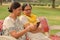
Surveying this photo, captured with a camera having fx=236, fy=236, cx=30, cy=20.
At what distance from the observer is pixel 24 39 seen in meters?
4.52

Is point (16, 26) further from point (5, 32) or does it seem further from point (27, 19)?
point (27, 19)

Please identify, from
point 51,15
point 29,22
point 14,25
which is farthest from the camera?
point 51,15

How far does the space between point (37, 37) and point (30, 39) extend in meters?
0.16

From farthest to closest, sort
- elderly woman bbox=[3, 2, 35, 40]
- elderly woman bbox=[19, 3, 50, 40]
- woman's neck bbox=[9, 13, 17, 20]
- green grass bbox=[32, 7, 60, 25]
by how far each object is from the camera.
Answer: green grass bbox=[32, 7, 60, 25] → elderly woman bbox=[19, 3, 50, 40] → woman's neck bbox=[9, 13, 17, 20] → elderly woman bbox=[3, 2, 35, 40]

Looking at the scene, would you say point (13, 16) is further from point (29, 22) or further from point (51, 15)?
point (51, 15)

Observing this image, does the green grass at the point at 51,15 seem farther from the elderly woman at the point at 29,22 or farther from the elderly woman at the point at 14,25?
the elderly woman at the point at 14,25

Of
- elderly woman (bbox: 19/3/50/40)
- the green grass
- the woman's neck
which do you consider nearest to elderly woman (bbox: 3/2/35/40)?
the woman's neck

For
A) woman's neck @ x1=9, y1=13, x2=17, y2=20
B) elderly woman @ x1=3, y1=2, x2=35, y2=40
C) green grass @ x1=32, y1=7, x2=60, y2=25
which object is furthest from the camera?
green grass @ x1=32, y1=7, x2=60, y2=25

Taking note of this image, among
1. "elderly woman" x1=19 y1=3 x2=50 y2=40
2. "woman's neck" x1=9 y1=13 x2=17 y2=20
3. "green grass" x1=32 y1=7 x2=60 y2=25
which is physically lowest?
"green grass" x1=32 y1=7 x2=60 y2=25

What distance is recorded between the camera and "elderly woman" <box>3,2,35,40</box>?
3975 millimetres

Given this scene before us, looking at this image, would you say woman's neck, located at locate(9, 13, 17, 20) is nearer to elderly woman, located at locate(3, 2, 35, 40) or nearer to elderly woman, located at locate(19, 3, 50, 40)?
elderly woman, located at locate(3, 2, 35, 40)

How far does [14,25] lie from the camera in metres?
4.16

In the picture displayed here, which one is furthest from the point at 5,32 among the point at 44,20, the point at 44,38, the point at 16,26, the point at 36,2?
the point at 36,2

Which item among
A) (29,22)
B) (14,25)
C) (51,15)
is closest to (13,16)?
(14,25)
